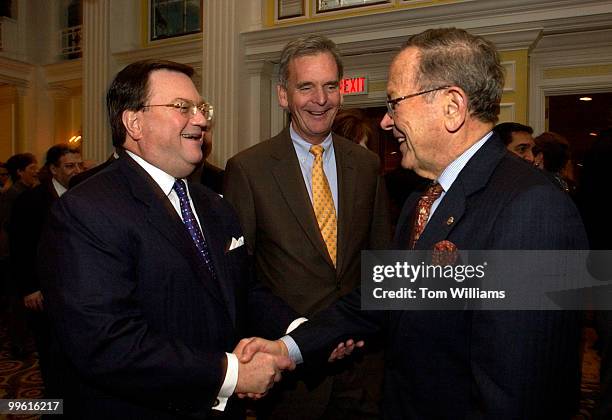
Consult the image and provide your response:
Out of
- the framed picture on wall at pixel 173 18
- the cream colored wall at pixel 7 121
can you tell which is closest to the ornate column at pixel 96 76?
the framed picture on wall at pixel 173 18

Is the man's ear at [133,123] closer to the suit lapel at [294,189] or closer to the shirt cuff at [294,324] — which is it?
the suit lapel at [294,189]

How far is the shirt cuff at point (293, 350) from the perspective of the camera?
5.99ft

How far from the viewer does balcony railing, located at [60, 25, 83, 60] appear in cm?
1083

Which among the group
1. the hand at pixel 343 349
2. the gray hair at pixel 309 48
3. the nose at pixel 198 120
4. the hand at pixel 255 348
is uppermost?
the gray hair at pixel 309 48

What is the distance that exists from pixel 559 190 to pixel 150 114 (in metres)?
1.21

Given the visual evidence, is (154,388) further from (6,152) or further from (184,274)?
(6,152)

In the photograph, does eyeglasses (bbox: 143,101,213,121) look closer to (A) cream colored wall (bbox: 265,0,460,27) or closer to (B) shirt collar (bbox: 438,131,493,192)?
(B) shirt collar (bbox: 438,131,493,192)

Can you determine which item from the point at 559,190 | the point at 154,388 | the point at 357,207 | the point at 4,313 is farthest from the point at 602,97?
the point at 4,313

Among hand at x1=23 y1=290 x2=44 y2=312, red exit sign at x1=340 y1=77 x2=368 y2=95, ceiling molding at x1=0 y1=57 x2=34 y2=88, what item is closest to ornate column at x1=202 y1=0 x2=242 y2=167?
red exit sign at x1=340 y1=77 x2=368 y2=95

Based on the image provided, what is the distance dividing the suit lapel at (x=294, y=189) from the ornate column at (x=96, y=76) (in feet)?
24.5

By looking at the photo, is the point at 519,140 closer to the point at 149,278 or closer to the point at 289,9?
the point at 149,278

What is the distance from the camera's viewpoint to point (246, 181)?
2121 mm

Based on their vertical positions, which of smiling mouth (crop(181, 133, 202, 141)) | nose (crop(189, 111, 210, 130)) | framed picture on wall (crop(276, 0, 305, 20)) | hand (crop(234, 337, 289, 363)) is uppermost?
framed picture on wall (crop(276, 0, 305, 20))

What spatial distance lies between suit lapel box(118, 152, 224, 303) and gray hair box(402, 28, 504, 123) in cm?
84
